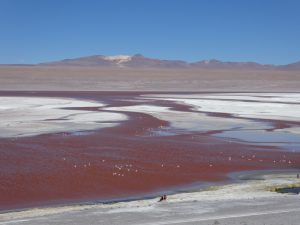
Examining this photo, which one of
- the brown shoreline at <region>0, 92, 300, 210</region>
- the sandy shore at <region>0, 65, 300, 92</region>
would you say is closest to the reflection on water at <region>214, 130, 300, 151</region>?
the brown shoreline at <region>0, 92, 300, 210</region>

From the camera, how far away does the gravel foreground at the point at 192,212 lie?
8.70m

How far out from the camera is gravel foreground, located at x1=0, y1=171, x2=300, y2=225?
8703 millimetres

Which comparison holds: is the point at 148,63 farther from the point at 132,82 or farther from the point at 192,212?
the point at 192,212

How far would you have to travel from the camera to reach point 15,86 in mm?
65750

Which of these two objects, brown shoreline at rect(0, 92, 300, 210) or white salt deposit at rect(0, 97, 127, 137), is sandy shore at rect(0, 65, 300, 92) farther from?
brown shoreline at rect(0, 92, 300, 210)

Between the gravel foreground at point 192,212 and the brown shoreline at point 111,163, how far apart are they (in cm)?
206

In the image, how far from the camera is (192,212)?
9.35 m

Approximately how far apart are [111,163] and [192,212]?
21.9ft

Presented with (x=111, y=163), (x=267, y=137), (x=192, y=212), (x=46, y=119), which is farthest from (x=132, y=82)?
(x=192, y=212)

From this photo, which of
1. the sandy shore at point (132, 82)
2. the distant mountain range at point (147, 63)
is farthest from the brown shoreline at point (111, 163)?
the distant mountain range at point (147, 63)

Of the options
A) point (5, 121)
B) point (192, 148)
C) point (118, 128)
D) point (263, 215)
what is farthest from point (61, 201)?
point (5, 121)

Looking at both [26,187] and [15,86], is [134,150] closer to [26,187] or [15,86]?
[26,187]

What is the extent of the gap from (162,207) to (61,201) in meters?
2.73

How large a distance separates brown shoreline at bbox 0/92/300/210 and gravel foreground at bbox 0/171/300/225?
206cm
